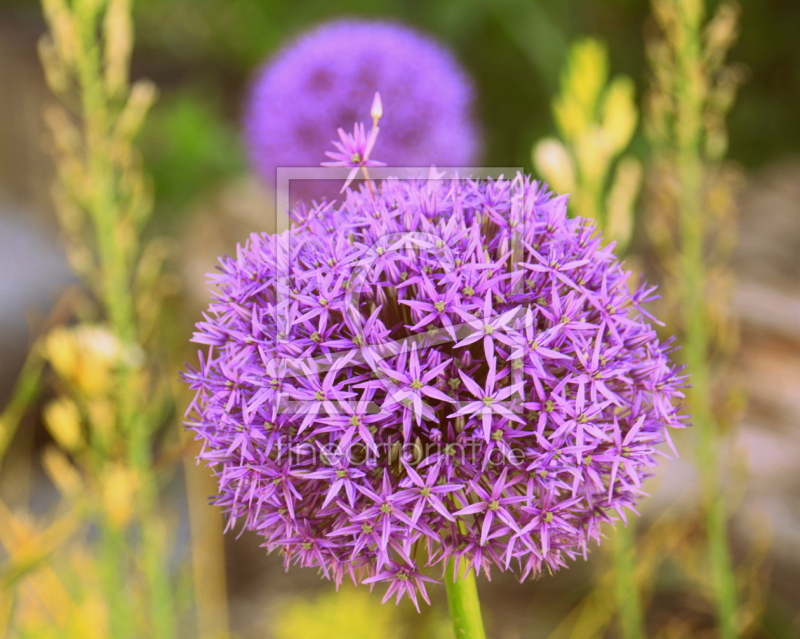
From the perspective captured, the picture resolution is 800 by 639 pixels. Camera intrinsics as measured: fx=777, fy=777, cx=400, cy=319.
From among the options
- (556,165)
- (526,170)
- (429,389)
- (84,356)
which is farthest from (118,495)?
(526,170)

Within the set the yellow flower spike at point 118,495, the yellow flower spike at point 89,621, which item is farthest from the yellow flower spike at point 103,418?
the yellow flower spike at point 89,621

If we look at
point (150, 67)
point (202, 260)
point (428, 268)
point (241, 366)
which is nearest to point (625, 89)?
point (428, 268)

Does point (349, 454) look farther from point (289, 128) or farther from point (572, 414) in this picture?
point (289, 128)

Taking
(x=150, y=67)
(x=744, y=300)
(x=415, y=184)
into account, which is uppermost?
(x=150, y=67)

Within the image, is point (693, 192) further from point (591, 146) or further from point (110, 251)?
point (110, 251)

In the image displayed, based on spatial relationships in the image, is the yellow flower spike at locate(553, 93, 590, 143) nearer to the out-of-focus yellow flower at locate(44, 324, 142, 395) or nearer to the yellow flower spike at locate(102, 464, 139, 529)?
the out-of-focus yellow flower at locate(44, 324, 142, 395)

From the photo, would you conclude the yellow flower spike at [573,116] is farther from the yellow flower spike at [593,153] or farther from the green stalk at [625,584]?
the green stalk at [625,584]
